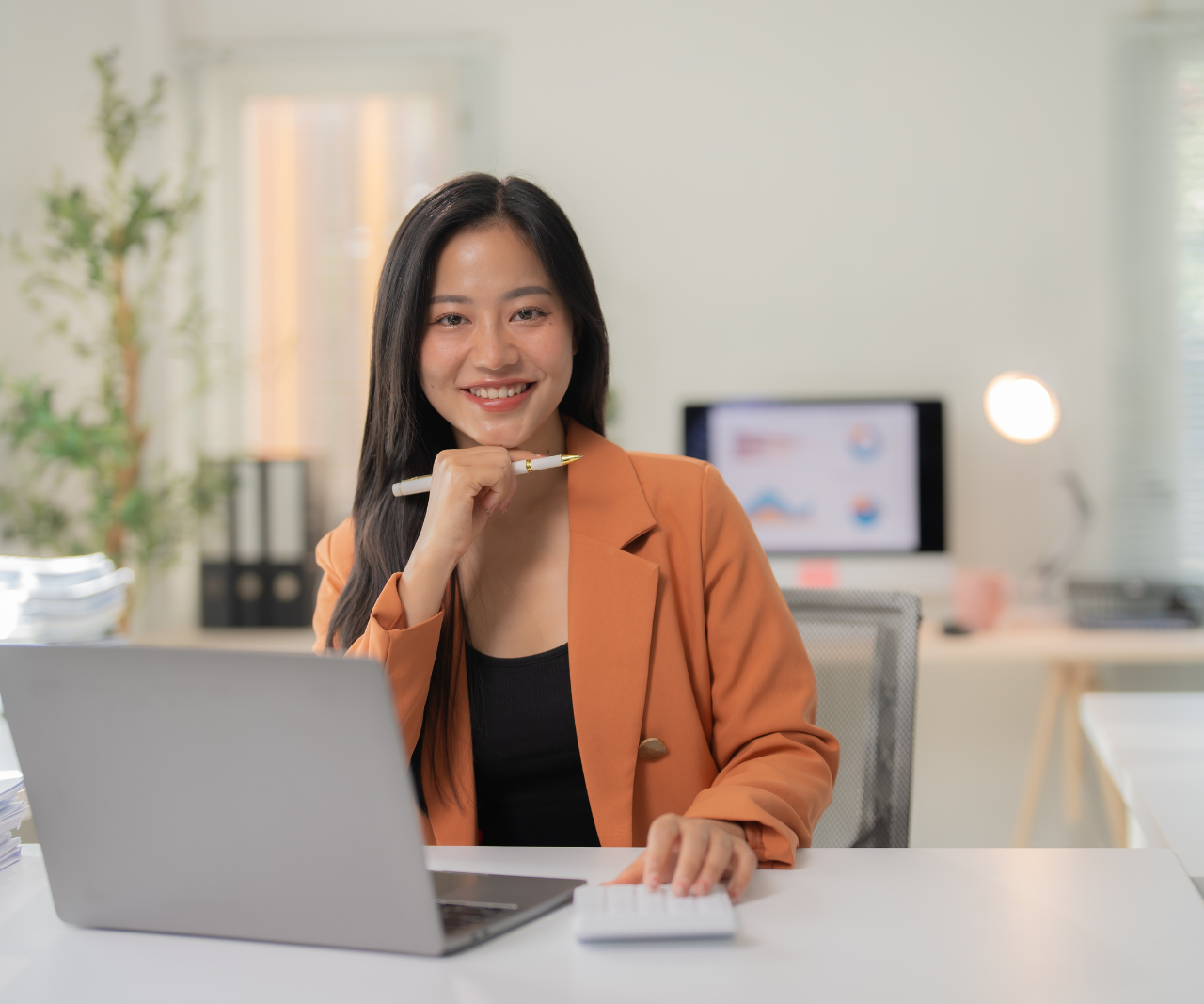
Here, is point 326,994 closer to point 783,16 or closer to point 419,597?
point 419,597

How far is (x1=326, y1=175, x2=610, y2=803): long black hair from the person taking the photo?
1.21 m

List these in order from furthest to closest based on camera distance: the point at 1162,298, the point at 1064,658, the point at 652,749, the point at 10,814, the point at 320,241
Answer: the point at 320,241
the point at 1162,298
the point at 1064,658
the point at 652,749
the point at 10,814

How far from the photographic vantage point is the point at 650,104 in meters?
2.93

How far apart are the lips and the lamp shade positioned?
1.72m

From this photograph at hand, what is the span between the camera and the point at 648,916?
2.38 ft

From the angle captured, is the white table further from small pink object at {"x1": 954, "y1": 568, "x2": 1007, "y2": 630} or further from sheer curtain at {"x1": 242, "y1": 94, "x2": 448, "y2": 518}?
sheer curtain at {"x1": 242, "y1": 94, "x2": 448, "y2": 518}

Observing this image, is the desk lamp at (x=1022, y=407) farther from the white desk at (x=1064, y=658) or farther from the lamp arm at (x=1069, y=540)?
the white desk at (x=1064, y=658)

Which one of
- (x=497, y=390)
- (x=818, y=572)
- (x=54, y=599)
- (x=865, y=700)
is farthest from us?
(x=818, y=572)

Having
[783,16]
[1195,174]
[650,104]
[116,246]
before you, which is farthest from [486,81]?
[1195,174]

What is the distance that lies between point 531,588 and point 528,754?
0.20m

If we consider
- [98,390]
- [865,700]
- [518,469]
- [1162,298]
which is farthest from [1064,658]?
[98,390]

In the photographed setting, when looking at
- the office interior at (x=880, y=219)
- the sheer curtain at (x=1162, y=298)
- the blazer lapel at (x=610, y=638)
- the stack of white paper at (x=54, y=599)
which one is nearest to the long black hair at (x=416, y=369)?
the blazer lapel at (x=610, y=638)

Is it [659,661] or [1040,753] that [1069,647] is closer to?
[1040,753]

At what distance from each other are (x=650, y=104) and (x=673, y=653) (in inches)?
85.6
